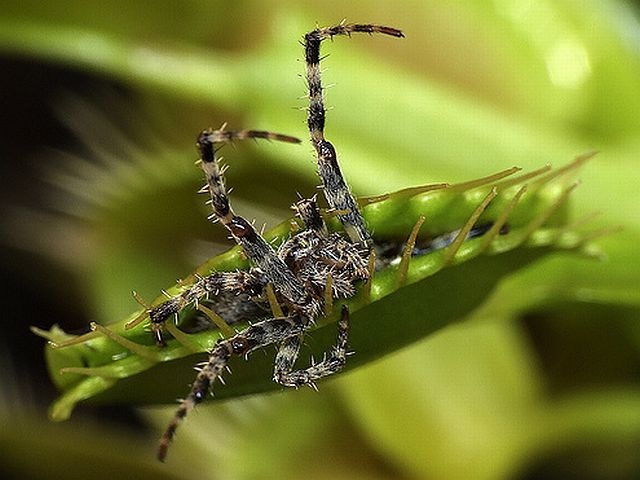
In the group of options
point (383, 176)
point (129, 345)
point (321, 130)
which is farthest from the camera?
point (383, 176)

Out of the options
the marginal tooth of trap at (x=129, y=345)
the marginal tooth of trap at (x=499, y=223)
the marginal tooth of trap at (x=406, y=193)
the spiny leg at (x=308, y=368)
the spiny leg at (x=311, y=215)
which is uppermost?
the spiny leg at (x=311, y=215)

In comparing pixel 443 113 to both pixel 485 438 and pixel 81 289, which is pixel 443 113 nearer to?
pixel 485 438

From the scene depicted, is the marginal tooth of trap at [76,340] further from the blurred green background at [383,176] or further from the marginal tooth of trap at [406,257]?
the blurred green background at [383,176]

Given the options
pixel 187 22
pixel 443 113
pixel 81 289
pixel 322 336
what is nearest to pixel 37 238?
pixel 81 289

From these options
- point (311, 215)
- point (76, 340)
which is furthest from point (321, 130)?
point (76, 340)

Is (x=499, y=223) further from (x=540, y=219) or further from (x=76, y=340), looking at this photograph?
(x=76, y=340)

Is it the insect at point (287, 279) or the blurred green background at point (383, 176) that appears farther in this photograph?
the blurred green background at point (383, 176)

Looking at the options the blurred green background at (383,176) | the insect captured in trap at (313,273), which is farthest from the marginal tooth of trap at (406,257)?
the blurred green background at (383,176)
